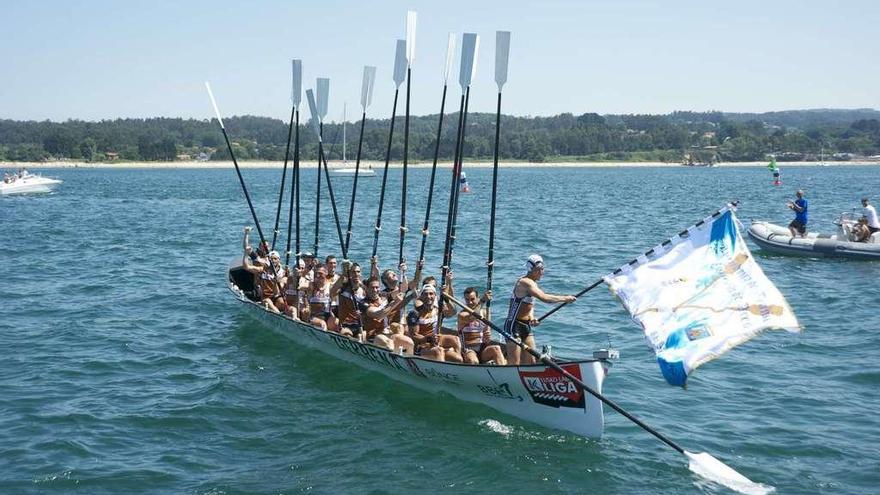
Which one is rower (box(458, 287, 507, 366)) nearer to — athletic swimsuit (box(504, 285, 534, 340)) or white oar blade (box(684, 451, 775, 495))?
athletic swimsuit (box(504, 285, 534, 340))

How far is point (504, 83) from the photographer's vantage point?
15.0 m

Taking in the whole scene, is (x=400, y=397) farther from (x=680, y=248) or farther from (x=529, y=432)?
(x=680, y=248)

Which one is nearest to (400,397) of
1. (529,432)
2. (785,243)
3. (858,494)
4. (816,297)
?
(529,432)

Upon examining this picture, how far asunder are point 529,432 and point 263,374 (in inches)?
242

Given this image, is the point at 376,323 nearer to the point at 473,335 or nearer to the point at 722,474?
the point at 473,335

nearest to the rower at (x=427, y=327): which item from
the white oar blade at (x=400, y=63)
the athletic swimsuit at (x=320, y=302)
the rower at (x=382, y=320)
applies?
the rower at (x=382, y=320)

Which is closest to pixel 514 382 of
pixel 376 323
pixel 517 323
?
pixel 517 323

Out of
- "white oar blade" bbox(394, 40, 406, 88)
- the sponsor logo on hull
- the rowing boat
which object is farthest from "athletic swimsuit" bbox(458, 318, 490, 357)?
"white oar blade" bbox(394, 40, 406, 88)

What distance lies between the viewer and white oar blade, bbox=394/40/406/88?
1781cm

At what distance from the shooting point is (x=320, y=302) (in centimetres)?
1720

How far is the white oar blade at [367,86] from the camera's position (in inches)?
753

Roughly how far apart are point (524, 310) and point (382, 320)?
3.44 m

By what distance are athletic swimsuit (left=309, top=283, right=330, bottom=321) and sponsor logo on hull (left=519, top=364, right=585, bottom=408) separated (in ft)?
19.9

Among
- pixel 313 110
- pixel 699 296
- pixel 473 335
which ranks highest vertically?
pixel 313 110
